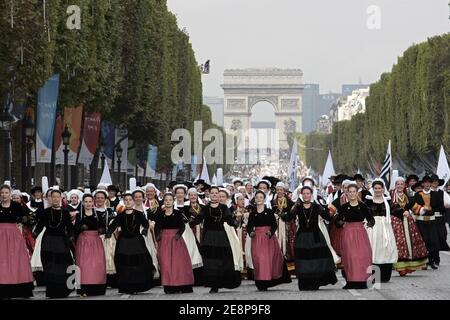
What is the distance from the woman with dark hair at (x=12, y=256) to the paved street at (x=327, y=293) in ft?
2.61

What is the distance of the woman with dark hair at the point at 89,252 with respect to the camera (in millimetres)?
21641

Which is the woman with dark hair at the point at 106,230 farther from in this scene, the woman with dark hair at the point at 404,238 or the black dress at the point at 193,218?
the woman with dark hair at the point at 404,238

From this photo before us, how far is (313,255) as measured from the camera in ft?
72.2

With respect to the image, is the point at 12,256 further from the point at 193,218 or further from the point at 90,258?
the point at 193,218

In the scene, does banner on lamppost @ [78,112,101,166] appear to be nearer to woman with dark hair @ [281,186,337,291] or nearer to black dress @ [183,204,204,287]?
black dress @ [183,204,204,287]

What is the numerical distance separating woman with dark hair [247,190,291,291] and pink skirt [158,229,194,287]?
109 centimetres

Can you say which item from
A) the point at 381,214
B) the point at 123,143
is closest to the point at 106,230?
the point at 381,214

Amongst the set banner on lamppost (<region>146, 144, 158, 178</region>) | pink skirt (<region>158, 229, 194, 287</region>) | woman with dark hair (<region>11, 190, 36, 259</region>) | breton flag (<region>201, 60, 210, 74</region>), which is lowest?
pink skirt (<region>158, 229, 194, 287</region>)

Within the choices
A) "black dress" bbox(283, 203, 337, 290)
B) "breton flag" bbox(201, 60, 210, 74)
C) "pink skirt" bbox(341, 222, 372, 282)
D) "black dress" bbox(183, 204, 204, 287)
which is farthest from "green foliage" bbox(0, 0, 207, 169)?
"breton flag" bbox(201, 60, 210, 74)

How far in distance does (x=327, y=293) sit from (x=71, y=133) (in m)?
25.1

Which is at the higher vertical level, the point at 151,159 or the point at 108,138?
the point at 108,138

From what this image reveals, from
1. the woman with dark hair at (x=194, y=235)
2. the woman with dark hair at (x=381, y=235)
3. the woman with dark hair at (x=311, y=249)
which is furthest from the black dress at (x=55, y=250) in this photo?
the woman with dark hair at (x=381, y=235)

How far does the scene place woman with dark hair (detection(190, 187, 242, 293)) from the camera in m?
22.3

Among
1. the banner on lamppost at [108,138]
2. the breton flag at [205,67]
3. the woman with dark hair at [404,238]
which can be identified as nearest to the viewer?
the woman with dark hair at [404,238]
